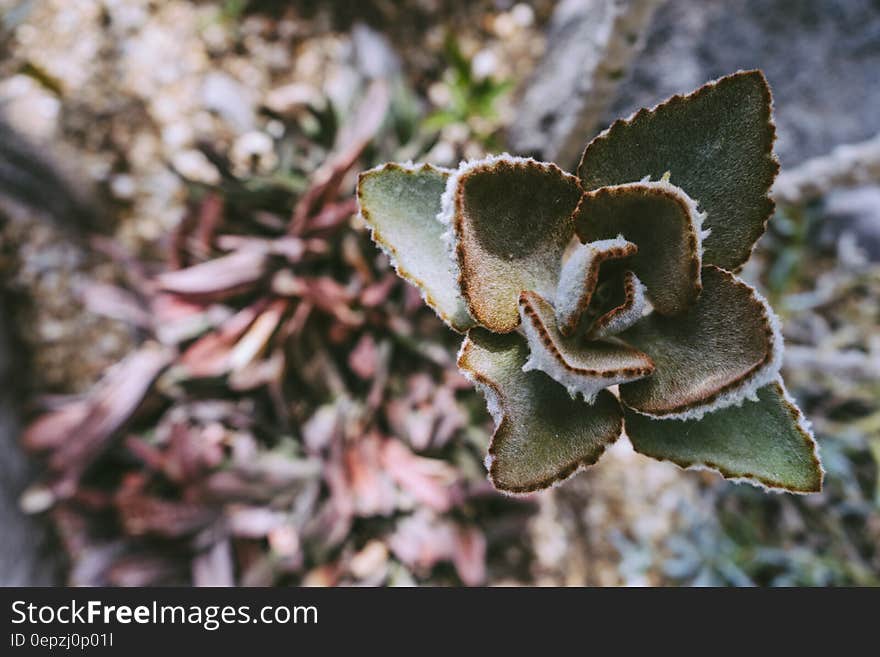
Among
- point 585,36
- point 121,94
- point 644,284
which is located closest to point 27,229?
point 121,94

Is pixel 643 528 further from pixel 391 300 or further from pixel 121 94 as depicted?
pixel 121 94

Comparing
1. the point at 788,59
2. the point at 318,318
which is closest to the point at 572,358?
the point at 318,318

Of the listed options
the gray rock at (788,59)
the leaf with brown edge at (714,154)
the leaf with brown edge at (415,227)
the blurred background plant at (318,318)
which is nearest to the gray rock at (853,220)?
the blurred background plant at (318,318)

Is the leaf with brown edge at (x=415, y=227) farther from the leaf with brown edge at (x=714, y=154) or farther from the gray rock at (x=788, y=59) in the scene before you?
the gray rock at (x=788, y=59)

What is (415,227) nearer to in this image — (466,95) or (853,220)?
(466,95)

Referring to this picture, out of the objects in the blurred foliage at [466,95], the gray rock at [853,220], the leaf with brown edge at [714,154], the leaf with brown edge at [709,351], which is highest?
the leaf with brown edge at [714,154]

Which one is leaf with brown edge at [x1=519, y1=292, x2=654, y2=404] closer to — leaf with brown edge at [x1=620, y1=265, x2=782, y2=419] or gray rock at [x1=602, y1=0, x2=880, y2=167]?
leaf with brown edge at [x1=620, y1=265, x2=782, y2=419]
